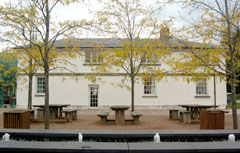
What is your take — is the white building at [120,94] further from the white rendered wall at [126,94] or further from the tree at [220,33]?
the tree at [220,33]

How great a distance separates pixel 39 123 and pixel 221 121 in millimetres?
8904

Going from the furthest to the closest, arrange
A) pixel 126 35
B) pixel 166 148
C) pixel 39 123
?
1. pixel 126 35
2. pixel 39 123
3. pixel 166 148

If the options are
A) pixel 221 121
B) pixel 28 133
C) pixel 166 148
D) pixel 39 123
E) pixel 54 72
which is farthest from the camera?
pixel 54 72

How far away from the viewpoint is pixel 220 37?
385 inches

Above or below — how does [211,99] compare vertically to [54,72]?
below

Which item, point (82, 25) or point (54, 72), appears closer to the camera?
point (82, 25)

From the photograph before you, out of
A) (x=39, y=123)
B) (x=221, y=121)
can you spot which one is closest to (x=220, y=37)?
(x=221, y=121)

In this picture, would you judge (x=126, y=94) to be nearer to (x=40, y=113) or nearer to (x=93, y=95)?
(x=93, y=95)

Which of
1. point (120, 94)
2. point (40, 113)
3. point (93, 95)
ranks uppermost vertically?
point (120, 94)

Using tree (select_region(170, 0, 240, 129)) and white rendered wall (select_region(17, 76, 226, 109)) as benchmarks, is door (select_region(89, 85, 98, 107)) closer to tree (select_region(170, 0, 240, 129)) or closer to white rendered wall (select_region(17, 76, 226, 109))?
white rendered wall (select_region(17, 76, 226, 109))

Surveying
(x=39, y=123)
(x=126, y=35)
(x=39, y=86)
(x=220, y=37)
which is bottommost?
(x=39, y=123)

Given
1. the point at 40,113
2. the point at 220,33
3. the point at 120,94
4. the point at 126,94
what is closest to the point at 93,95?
the point at 120,94

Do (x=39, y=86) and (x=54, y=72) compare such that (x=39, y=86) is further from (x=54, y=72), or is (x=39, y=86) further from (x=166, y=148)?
(x=166, y=148)

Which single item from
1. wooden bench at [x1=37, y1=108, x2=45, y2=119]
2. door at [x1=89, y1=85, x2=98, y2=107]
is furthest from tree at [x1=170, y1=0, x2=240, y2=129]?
door at [x1=89, y1=85, x2=98, y2=107]
